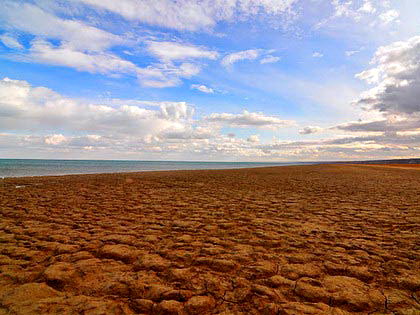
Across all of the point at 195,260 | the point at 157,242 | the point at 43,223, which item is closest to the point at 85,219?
the point at 43,223

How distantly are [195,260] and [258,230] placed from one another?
6.04 ft

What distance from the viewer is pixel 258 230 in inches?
195

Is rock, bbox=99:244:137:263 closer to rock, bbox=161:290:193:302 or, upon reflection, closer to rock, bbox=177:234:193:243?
rock, bbox=177:234:193:243

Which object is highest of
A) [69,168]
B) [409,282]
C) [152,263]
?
[69,168]

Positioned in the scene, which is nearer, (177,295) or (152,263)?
(177,295)

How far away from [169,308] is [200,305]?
0.31m

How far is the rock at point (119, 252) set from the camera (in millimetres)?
3654

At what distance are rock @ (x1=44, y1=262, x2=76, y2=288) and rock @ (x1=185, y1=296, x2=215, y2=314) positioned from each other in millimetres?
1552

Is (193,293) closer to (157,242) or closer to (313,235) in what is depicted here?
(157,242)

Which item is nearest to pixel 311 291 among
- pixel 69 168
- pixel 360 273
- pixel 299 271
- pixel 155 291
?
pixel 299 271

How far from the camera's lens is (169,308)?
2479 mm

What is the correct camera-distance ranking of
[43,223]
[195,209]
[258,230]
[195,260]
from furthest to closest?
[195,209] → [43,223] → [258,230] → [195,260]

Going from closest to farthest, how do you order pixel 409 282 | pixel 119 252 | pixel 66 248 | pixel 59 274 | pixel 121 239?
1. pixel 409 282
2. pixel 59 274
3. pixel 119 252
4. pixel 66 248
5. pixel 121 239

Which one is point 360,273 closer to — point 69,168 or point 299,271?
point 299,271
